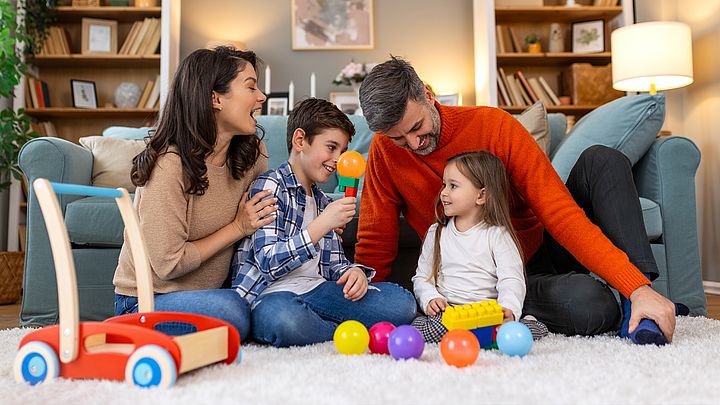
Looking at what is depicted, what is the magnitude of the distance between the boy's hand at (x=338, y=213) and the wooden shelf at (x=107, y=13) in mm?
3124

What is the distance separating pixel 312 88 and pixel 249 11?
0.85 metres

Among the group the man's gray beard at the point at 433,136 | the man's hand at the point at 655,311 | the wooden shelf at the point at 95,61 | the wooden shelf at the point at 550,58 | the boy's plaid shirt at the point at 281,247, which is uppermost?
the wooden shelf at the point at 95,61

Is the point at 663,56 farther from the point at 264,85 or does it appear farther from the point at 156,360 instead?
the point at 156,360

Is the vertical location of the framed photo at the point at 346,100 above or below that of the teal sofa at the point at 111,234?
above

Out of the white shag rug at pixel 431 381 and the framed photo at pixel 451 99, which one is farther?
the framed photo at pixel 451 99

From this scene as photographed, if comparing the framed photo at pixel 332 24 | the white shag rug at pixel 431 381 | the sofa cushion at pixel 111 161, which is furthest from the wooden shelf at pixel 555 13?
the white shag rug at pixel 431 381

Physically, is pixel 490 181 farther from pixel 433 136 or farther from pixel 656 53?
pixel 656 53

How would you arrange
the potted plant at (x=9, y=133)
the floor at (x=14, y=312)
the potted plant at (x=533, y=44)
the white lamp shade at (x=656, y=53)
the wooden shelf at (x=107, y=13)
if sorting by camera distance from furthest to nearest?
the potted plant at (x=533, y=44)
the wooden shelf at (x=107, y=13)
the white lamp shade at (x=656, y=53)
the potted plant at (x=9, y=133)
the floor at (x=14, y=312)

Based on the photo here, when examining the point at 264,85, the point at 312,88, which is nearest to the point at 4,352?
the point at 312,88

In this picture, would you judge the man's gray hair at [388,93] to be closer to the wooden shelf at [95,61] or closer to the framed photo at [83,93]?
the wooden shelf at [95,61]

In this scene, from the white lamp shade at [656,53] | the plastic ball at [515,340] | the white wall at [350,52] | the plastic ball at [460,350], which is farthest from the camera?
the white wall at [350,52]

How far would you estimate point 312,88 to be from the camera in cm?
405

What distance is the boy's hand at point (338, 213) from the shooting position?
4.80ft

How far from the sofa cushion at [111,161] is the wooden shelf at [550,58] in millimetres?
2553
